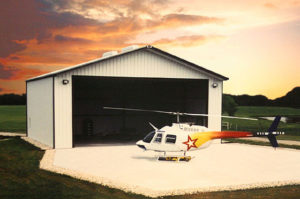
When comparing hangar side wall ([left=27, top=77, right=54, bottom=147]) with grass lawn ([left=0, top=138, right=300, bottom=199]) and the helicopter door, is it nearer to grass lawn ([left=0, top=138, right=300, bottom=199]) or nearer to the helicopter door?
→ grass lawn ([left=0, top=138, right=300, bottom=199])

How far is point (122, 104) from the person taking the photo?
100 ft

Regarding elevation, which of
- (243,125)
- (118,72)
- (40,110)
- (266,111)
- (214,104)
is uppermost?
(118,72)

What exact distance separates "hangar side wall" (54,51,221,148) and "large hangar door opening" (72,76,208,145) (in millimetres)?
5840

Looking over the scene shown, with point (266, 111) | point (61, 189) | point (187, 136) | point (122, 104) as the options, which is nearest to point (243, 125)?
point (122, 104)

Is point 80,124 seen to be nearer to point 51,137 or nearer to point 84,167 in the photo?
point 51,137

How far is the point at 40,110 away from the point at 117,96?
26.3ft

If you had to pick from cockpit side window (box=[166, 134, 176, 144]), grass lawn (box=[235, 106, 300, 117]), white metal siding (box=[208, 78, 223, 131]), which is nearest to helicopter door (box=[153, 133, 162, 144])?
cockpit side window (box=[166, 134, 176, 144])

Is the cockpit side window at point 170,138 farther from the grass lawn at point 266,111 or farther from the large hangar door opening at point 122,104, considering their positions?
the grass lawn at point 266,111

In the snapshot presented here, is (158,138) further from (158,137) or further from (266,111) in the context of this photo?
(266,111)

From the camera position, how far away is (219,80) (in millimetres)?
23359

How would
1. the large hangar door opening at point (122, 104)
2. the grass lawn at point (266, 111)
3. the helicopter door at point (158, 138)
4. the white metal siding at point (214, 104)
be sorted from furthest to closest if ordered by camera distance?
1. the grass lawn at point (266, 111)
2. the large hangar door opening at point (122, 104)
3. the white metal siding at point (214, 104)
4. the helicopter door at point (158, 138)

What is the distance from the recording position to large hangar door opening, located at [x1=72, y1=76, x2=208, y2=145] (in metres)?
29.3

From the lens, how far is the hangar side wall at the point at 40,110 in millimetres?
21203

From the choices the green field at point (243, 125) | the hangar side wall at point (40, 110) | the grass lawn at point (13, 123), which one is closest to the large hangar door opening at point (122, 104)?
the hangar side wall at point (40, 110)
